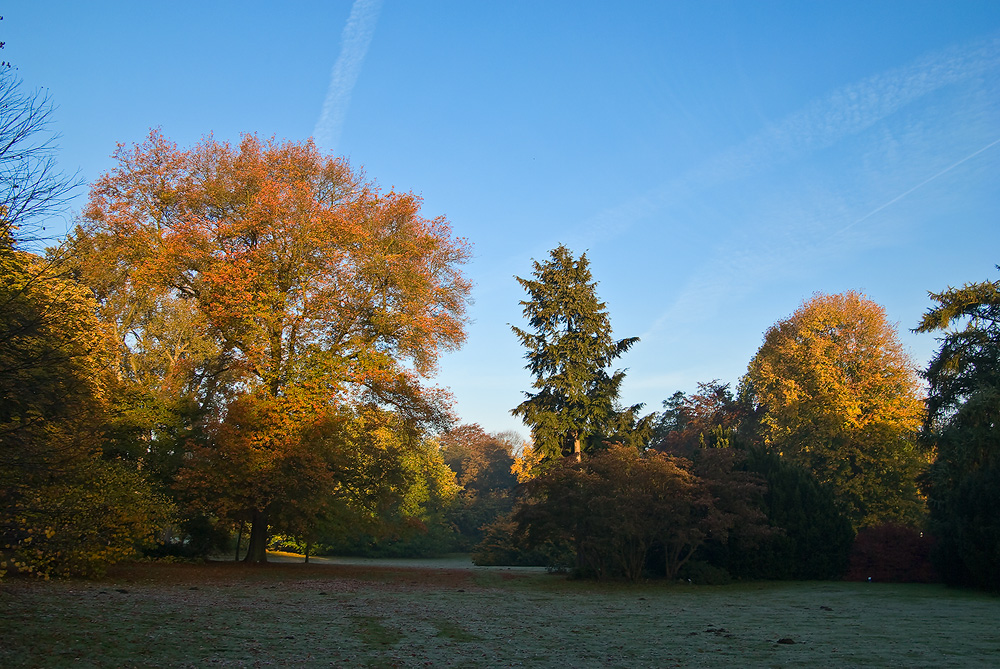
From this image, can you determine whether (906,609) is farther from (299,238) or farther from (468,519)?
(468,519)

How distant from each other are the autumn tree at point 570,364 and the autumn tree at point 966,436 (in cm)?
1252

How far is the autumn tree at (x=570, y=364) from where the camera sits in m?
32.0

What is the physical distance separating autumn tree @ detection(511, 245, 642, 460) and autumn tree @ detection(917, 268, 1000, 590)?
12522mm

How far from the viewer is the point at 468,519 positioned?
65.2m

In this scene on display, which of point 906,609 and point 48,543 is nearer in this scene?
point 48,543

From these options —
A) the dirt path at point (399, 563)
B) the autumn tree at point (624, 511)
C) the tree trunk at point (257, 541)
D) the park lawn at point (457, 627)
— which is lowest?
the dirt path at point (399, 563)

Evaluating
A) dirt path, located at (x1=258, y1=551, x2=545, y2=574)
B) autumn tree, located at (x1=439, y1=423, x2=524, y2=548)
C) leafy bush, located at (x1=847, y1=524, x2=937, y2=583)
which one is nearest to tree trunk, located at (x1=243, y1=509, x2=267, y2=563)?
dirt path, located at (x1=258, y1=551, x2=545, y2=574)

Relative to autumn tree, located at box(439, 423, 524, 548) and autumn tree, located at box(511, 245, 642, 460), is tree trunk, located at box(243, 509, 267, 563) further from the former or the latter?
autumn tree, located at box(439, 423, 524, 548)

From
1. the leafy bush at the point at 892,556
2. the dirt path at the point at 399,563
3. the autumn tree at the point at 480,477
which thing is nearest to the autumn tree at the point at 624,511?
the leafy bush at the point at 892,556

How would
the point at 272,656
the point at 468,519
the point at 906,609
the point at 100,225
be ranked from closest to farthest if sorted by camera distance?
the point at 272,656 < the point at 906,609 < the point at 100,225 < the point at 468,519

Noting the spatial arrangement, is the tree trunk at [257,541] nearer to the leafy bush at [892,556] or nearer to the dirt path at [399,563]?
the dirt path at [399,563]

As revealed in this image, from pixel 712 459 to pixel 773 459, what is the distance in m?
5.27

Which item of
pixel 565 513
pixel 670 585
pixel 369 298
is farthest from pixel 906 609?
pixel 369 298

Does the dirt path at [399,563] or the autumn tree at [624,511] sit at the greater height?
the autumn tree at [624,511]
